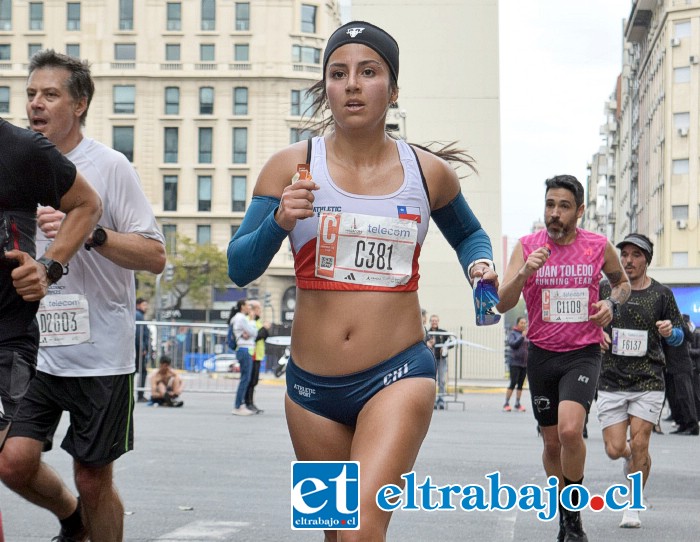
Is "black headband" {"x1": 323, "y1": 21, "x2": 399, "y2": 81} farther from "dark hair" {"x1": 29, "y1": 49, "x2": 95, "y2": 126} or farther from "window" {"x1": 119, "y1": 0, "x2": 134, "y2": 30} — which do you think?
"window" {"x1": 119, "y1": 0, "x2": 134, "y2": 30}

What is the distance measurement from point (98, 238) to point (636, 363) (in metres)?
4.98

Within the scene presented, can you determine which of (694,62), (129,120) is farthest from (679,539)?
(129,120)

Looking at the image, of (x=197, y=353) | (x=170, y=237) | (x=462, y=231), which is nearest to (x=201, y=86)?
(x=170, y=237)

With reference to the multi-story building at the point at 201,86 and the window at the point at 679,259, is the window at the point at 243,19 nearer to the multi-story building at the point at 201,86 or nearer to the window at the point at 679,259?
the multi-story building at the point at 201,86

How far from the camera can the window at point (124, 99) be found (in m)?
81.9

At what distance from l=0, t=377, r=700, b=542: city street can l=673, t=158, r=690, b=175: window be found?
2032 inches

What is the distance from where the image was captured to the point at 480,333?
45438 mm

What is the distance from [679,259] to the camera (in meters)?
69.0

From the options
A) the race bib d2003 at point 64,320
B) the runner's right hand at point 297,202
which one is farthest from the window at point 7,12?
the runner's right hand at point 297,202

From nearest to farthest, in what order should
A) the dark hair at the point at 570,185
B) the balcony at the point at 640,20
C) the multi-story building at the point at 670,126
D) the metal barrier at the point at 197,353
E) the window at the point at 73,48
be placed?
the dark hair at the point at 570,185 < the metal barrier at the point at 197,353 < the multi-story building at the point at 670,126 < the balcony at the point at 640,20 < the window at the point at 73,48

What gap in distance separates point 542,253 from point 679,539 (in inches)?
85.0

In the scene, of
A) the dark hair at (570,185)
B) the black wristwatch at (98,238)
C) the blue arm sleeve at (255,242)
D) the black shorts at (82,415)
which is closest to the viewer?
the blue arm sleeve at (255,242)

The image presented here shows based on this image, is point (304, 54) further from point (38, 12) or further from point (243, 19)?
point (38, 12)

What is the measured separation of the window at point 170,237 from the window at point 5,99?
13.4 meters
